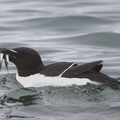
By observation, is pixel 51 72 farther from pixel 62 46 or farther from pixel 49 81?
pixel 62 46

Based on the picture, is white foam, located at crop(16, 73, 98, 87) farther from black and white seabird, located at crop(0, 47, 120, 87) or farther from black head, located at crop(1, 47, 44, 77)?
black head, located at crop(1, 47, 44, 77)

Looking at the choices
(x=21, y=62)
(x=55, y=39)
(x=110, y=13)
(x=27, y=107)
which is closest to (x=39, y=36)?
(x=55, y=39)

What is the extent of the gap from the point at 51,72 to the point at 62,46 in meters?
4.72

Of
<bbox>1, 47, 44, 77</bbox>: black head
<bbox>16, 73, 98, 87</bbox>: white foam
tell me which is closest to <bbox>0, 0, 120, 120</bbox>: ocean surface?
<bbox>16, 73, 98, 87</bbox>: white foam

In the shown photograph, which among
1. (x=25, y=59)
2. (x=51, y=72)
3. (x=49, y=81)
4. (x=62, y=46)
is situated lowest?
(x=62, y=46)

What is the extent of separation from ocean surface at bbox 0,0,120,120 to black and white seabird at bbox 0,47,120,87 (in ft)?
0.36

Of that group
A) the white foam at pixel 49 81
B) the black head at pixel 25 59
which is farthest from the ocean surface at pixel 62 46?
the black head at pixel 25 59

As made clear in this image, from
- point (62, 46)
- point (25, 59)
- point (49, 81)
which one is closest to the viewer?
point (49, 81)

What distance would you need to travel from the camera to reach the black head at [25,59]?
400 inches

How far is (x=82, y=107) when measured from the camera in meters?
8.61

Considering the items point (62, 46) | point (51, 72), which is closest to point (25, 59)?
point (51, 72)

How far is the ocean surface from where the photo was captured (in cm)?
860

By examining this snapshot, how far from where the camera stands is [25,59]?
33.4 feet

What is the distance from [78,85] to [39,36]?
6.00 meters
